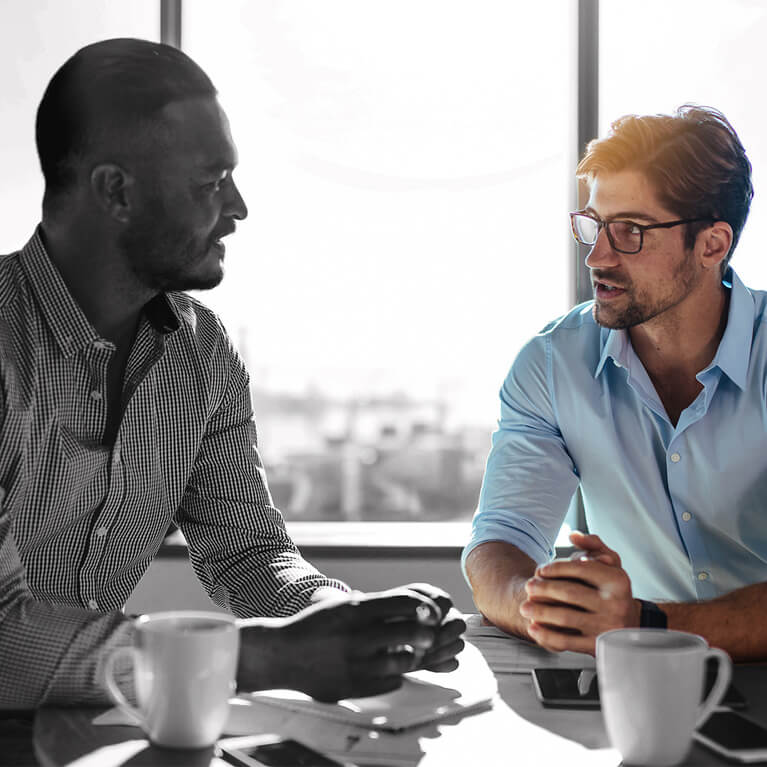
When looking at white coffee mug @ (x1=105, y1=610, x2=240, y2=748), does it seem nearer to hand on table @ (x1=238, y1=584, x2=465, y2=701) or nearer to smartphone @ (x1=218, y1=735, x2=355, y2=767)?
smartphone @ (x1=218, y1=735, x2=355, y2=767)

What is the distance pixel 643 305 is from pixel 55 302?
1.21 metres

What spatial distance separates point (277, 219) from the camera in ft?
10.2

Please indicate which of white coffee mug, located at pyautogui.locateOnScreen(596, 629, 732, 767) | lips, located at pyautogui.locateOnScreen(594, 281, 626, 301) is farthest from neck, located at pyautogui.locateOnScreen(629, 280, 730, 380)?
white coffee mug, located at pyautogui.locateOnScreen(596, 629, 732, 767)

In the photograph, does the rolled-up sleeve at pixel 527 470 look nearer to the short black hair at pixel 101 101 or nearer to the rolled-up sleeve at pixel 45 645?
the rolled-up sleeve at pixel 45 645

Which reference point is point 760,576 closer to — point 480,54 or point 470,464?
point 470,464

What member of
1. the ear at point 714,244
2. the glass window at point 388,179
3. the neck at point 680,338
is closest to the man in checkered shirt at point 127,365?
the neck at point 680,338

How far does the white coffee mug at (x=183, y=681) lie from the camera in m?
0.89

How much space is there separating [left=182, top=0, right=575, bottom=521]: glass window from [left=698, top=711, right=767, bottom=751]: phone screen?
2.12 m

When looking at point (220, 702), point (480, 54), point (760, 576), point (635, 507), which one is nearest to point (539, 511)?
point (635, 507)

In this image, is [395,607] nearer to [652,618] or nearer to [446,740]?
[446,740]

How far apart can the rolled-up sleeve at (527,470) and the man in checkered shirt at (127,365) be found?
0.44 meters

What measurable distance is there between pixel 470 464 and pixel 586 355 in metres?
1.20

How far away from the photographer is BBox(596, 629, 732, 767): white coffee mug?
0.87 m

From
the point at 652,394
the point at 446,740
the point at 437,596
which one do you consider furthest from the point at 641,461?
the point at 446,740
